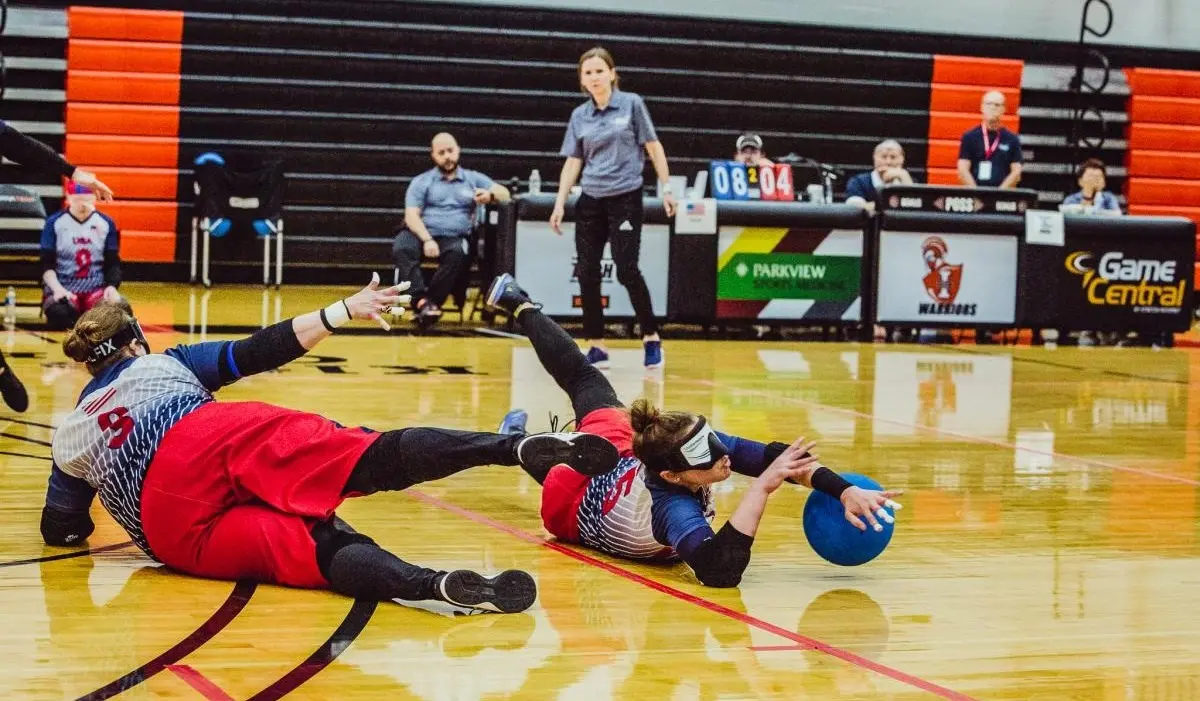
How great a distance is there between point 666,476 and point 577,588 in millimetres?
363

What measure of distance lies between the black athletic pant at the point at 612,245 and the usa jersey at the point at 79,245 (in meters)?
3.18

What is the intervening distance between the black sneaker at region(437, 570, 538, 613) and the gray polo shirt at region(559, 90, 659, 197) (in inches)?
227

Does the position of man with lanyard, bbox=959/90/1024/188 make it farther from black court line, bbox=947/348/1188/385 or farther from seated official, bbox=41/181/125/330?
seated official, bbox=41/181/125/330

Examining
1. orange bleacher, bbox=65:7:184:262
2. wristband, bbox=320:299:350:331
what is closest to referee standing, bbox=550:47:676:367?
wristband, bbox=320:299:350:331

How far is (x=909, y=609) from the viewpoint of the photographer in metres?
3.82

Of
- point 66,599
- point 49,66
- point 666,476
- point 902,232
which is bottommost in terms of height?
point 66,599

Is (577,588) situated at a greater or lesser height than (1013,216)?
lesser

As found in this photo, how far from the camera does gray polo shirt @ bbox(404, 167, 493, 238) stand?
484 inches

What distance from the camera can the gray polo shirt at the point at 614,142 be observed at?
30.1 feet

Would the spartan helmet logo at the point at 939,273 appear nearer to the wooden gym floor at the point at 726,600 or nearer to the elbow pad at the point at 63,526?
the wooden gym floor at the point at 726,600

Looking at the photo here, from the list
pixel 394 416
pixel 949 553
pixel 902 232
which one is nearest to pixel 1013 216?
pixel 902 232

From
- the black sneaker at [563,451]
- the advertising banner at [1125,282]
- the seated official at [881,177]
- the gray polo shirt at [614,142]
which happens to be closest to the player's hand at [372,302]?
the black sneaker at [563,451]

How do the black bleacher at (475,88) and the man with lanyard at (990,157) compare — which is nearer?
the man with lanyard at (990,157)

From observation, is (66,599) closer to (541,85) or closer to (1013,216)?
(1013,216)
